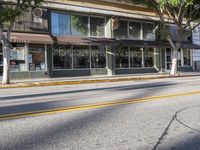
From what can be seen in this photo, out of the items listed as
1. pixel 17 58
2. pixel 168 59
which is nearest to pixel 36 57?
pixel 17 58

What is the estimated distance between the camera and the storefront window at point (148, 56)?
36959mm

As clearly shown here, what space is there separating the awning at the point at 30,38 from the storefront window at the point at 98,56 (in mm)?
Answer: 5102

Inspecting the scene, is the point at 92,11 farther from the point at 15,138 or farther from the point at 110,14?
the point at 15,138

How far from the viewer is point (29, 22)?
2814cm

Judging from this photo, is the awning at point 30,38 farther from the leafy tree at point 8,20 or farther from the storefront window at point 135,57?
the storefront window at point 135,57

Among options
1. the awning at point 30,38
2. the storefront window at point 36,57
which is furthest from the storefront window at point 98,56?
the awning at point 30,38

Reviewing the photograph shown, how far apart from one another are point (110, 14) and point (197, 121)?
82.0 feet

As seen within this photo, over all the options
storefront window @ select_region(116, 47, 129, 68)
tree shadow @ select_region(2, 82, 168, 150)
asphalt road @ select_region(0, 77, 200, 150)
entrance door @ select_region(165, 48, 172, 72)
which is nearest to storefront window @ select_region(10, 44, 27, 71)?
storefront window @ select_region(116, 47, 129, 68)

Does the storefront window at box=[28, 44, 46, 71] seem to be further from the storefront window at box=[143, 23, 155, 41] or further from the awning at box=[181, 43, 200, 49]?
the awning at box=[181, 43, 200, 49]

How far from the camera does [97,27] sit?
109 feet

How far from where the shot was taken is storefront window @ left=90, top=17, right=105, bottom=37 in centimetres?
3281

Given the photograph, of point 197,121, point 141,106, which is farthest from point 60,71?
point 197,121

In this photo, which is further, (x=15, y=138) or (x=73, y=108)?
(x=73, y=108)

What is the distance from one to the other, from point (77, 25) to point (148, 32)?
8.45 m
